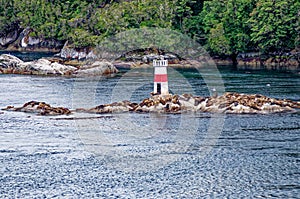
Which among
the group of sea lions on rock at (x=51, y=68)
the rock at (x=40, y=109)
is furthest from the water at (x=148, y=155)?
the group of sea lions on rock at (x=51, y=68)

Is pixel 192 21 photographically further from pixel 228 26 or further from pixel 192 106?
pixel 192 106

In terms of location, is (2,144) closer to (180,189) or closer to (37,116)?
(37,116)

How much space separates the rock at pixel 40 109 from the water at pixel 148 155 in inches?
65.8

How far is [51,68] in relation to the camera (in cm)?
11769

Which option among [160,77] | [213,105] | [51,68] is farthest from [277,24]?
[213,105]

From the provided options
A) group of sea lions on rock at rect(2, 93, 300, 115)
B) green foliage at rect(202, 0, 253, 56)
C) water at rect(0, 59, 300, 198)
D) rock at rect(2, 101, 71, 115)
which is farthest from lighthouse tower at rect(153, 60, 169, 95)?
green foliage at rect(202, 0, 253, 56)

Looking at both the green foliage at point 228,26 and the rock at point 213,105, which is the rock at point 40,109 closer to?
the rock at point 213,105

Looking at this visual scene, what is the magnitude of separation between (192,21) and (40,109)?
84.7m

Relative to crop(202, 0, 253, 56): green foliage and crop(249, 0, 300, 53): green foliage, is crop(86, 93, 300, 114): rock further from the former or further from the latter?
crop(202, 0, 253, 56): green foliage

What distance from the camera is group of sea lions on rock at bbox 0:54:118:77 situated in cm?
11497

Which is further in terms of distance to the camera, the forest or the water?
the forest

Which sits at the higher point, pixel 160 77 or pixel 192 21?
pixel 192 21

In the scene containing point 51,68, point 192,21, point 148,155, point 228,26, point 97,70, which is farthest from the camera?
point 192,21

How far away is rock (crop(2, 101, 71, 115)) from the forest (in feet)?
219
